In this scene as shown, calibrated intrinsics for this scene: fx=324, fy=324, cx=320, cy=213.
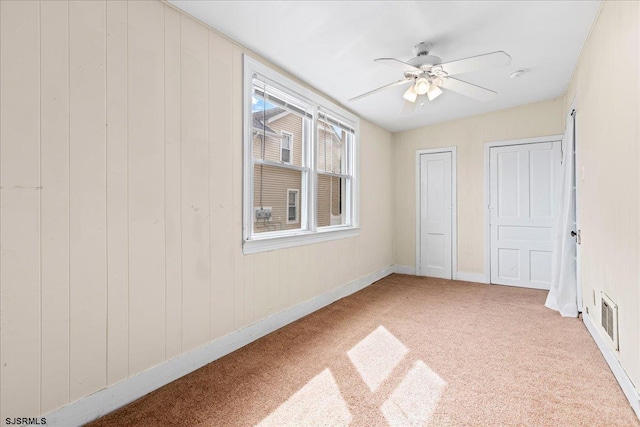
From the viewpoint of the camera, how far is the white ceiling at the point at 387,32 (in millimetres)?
2244

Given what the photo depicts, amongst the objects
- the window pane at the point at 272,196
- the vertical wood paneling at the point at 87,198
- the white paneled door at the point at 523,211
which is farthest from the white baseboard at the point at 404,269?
the vertical wood paneling at the point at 87,198

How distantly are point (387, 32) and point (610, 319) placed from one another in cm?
269

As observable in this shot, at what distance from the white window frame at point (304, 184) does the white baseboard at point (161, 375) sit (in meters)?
0.69

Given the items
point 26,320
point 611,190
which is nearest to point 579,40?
point 611,190

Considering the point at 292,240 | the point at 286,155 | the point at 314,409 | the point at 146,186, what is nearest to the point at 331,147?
the point at 286,155

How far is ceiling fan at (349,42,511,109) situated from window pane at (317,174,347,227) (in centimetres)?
140

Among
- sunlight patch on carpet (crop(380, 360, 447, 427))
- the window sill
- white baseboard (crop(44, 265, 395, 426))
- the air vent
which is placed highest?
the window sill

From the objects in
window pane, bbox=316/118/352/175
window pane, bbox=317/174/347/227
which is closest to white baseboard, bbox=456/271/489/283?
window pane, bbox=317/174/347/227

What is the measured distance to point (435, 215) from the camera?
5.42 meters

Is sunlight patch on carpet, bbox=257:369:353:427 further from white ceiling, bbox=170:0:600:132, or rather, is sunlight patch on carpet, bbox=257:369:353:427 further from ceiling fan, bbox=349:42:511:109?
white ceiling, bbox=170:0:600:132

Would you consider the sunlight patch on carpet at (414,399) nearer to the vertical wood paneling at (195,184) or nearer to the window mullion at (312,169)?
the vertical wood paneling at (195,184)

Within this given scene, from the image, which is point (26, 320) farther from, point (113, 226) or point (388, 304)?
point (388, 304)

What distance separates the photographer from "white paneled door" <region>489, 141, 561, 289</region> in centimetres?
453

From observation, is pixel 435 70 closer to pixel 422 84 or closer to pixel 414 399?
pixel 422 84
